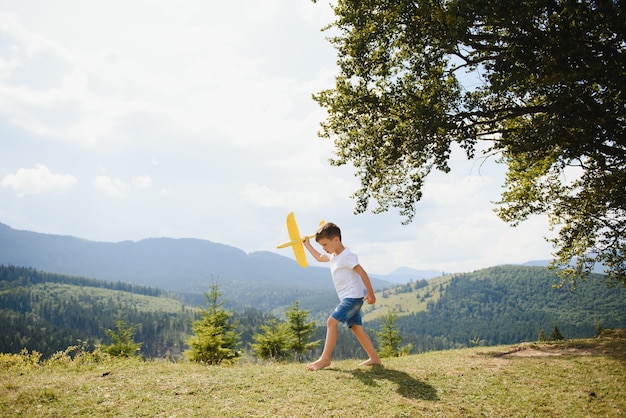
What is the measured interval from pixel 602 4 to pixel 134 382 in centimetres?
1320

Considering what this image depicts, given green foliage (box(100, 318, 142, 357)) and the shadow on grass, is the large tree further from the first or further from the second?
green foliage (box(100, 318, 142, 357))

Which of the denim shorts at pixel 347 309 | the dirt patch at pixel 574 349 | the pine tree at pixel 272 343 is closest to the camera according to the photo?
the denim shorts at pixel 347 309

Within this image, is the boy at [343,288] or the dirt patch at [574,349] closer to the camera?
the boy at [343,288]

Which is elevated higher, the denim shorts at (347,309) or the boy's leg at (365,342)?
the denim shorts at (347,309)

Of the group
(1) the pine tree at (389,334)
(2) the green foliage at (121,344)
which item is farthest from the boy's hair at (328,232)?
(1) the pine tree at (389,334)

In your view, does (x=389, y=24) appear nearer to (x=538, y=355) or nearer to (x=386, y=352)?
(x=538, y=355)

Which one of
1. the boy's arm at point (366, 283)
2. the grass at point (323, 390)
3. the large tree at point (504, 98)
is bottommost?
the grass at point (323, 390)

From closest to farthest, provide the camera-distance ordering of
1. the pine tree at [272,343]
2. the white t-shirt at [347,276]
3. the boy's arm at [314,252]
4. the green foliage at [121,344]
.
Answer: the white t-shirt at [347,276]
the boy's arm at [314,252]
the green foliage at [121,344]
the pine tree at [272,343]

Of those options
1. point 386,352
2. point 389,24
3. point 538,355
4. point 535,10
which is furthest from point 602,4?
point 386,352

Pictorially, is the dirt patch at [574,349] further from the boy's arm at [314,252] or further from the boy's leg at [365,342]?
the boy's arm at [314,252]

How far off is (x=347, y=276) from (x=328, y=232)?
1.15m

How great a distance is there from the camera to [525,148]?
10781mm

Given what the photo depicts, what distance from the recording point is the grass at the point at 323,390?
20.3ft

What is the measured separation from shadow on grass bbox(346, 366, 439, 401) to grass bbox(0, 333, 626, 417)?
0.02 metres
